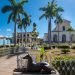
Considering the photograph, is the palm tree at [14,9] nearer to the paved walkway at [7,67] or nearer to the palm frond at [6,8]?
the palm frond at [6,8]

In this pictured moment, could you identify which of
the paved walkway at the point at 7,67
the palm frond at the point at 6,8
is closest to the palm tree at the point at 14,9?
the palm frond at the point at 6,8

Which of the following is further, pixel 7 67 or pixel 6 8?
pixel 6 8

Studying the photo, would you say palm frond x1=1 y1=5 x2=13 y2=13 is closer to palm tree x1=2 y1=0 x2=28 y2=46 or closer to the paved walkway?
palm tree x1=2 y1=0 x2=28 y2=46

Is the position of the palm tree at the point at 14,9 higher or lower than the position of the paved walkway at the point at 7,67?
Result: higher

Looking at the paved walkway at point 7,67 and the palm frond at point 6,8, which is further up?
the palm frond at point 6,8

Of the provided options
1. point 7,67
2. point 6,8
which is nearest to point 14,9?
point 6,8

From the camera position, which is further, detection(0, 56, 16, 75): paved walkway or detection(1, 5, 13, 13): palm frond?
detection(1, 5, 13, 13): palm frond

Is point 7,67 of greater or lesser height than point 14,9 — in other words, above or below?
below

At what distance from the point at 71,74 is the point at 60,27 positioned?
7843 centimetres

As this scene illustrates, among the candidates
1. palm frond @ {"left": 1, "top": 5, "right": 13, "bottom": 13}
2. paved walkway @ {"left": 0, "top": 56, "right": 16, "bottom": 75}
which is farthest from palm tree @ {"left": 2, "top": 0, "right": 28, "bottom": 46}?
paved walkway @ {"left": 0, "top": 56, "right": 16, "bottom": 75}

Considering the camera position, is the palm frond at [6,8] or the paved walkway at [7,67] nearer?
the paved walkway at [7,67]

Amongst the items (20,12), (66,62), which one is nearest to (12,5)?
(20,12)

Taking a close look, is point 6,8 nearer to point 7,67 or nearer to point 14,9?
point 14,9

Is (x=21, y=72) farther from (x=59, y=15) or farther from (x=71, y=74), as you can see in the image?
(x=59, y=15)
